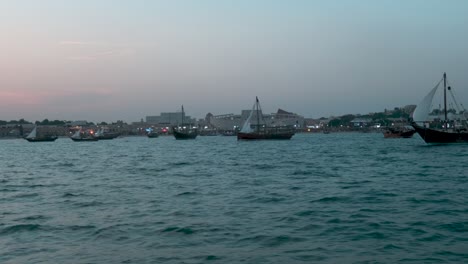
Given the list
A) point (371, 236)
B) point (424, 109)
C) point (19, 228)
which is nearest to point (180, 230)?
point (19, 228)

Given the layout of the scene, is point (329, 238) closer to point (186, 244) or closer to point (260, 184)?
point (186, 244)

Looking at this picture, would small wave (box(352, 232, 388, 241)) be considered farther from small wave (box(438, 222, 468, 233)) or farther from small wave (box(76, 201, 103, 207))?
small wave (box(76, 201, 103, 207))

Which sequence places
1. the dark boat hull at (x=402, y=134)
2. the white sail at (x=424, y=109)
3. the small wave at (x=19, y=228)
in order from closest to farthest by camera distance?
the small wave at (x=19, y=228) → the white sail at (x=424, y=109) → the dark boat hull at (x=402, y=134)

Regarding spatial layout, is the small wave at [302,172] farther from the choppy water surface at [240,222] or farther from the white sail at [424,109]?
the white sail at [424,109]

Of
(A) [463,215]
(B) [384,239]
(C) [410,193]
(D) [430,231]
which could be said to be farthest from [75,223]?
(C) [410,193]

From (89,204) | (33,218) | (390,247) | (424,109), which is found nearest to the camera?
(390,247)

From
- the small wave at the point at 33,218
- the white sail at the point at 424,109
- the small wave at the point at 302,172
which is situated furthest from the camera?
the white sail at the point at 424,109

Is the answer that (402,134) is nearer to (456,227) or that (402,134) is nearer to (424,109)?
(424,109)

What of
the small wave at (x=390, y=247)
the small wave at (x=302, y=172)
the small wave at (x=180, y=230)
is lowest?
the small wave at (x=302, y=172)

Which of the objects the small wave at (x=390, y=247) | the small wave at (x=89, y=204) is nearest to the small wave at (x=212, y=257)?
the small wave at (x=390, y=247)

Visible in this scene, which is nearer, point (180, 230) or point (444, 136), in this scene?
point (180, 230)

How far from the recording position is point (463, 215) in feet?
38.3

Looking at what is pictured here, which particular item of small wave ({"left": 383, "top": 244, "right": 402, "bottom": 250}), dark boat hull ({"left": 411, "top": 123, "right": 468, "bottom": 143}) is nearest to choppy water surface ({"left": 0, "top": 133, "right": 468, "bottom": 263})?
small wave ({"left": 383, "top": 244, "right": 402, "bottom": 250})

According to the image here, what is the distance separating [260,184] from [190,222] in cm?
787
